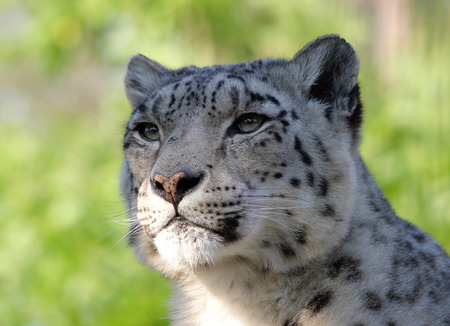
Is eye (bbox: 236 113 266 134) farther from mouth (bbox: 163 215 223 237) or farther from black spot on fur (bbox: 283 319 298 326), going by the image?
black spot on fur (bbox: 283 319 298 326)

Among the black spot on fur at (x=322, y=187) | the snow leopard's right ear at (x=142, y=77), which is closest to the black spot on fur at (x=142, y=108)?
the snow leopard's right ear at (x=142, y=77)

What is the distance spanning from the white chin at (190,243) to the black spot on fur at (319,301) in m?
0.63

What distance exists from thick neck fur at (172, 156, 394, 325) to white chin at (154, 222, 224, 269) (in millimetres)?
295

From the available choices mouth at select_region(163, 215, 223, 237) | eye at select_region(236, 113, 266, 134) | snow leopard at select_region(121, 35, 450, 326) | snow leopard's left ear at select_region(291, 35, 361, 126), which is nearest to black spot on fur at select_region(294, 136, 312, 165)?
snow leopard at select_region(121, 35, 450, 326)

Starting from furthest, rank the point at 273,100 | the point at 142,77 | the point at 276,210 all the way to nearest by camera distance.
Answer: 1. the point at 142,77
2. the point at 273,100
3. the point at 276,210

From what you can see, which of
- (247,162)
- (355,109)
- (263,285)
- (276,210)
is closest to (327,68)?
(355,109)

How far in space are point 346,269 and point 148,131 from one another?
1579 mm

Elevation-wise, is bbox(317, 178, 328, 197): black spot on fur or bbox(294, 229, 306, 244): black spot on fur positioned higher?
bbox(317, 178, 328, 197): black spot on fur

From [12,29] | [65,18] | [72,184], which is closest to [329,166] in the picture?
[72,184]

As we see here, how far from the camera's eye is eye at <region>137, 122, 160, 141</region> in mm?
4508

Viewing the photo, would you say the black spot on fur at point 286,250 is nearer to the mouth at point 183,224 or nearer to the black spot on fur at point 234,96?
the mouth at point 183,224

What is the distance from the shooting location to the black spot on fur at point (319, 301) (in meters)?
3.91

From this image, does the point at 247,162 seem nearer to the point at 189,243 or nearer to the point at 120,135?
the point at 189,243

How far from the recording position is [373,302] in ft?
12.6
